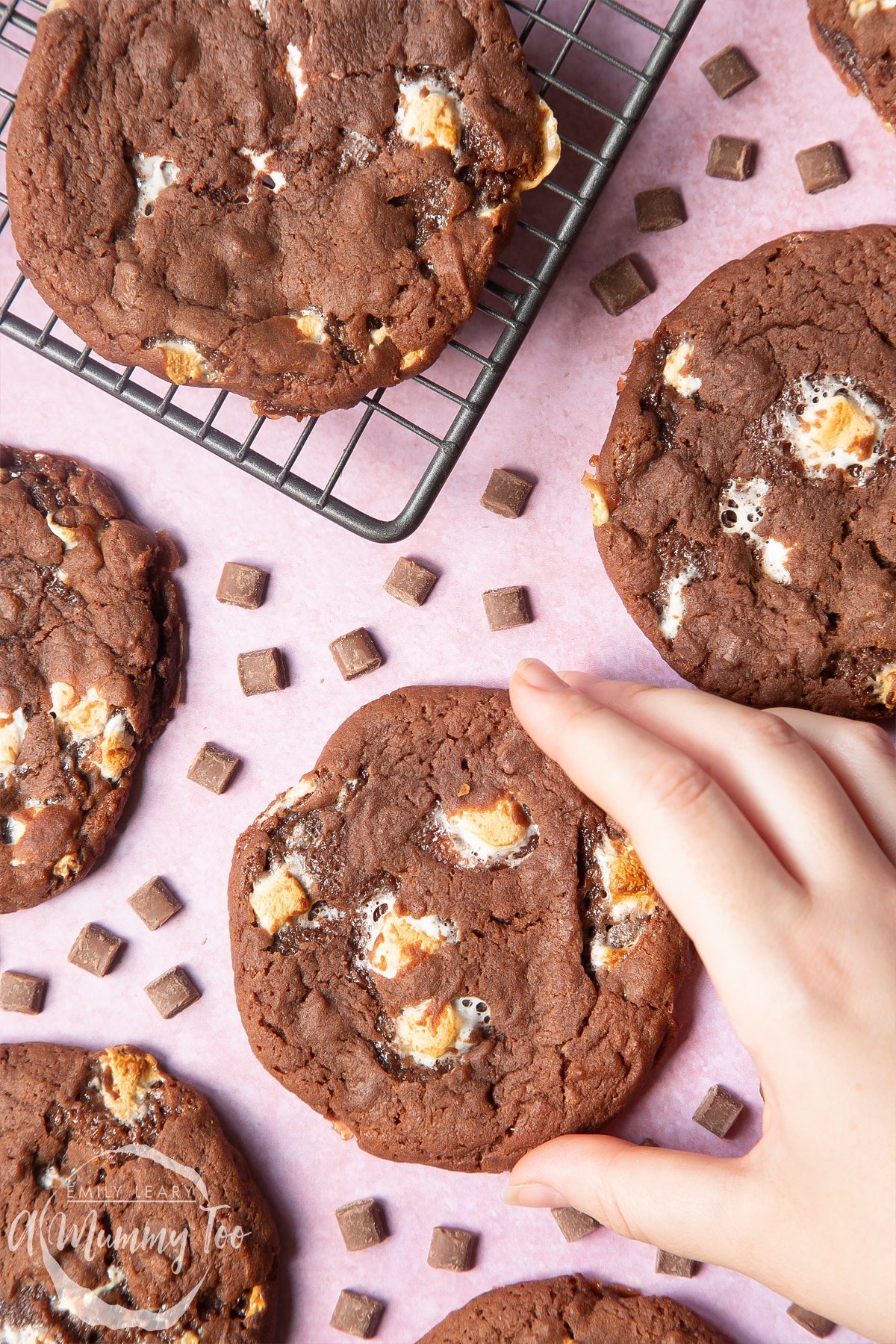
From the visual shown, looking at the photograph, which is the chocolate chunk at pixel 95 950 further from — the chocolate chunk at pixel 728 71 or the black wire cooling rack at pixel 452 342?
the chocolate chunk at pixel 728 71

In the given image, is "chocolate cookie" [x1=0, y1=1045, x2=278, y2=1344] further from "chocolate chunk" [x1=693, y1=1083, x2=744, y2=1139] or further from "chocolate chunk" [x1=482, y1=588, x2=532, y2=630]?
"chocolate chunk" [x1=482, y1=588, x2=532, y2=630]

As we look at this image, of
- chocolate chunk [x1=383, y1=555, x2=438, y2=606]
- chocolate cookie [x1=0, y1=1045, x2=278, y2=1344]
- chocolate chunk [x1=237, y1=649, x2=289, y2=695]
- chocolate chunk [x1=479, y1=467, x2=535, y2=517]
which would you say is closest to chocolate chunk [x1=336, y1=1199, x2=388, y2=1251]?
chocolate cookie [x1=0, y1=1045, x2=278, y2=1344]

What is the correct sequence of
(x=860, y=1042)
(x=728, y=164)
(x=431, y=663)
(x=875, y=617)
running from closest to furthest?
(x=860, y=1042) → (x=875, y=617) → (x=728, y=164) → (x=431, y=663)

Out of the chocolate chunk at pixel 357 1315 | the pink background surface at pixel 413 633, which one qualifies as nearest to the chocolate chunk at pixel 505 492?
the pink background surface at pixel 413 633

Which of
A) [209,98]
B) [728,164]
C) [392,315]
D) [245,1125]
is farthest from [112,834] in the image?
[728,164]

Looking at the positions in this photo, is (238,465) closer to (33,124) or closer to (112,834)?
(33,124)

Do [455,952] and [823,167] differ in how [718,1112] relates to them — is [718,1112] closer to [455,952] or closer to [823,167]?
[455,952]

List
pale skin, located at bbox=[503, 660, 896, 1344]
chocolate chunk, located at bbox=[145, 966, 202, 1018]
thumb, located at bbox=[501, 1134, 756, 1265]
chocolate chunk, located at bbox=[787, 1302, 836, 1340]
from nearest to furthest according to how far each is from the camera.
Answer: pale skin, located at bbox=[503, 660, 896, 1344] → thumb, located at bbox=[501, 1134, 756, 1265] → chocolate chunk, located at bbox=[787, 1302, 836, 1340] → chocolate chunk, located at bbox=[145, 966, 202, 1018]
